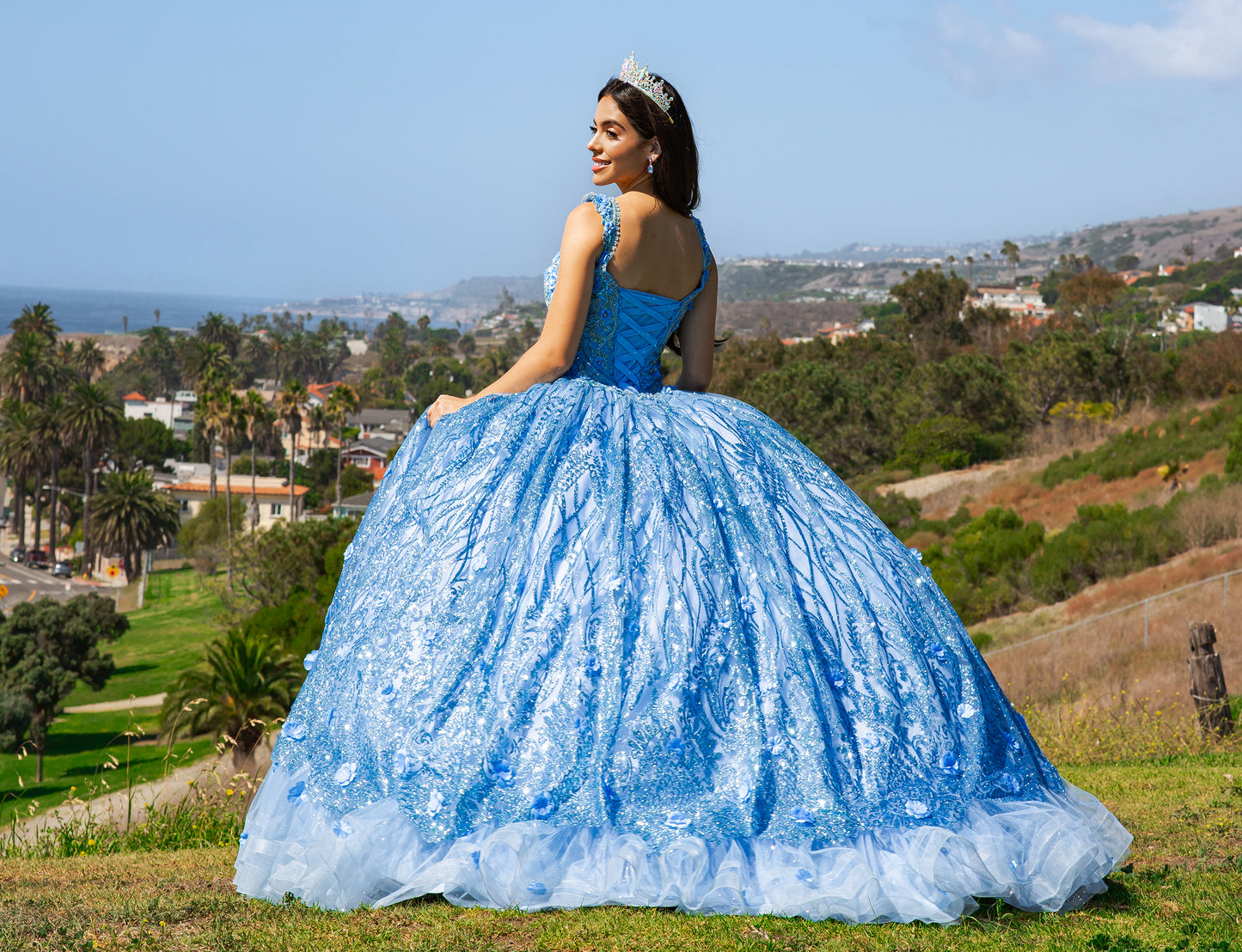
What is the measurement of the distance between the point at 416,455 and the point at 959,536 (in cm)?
2336

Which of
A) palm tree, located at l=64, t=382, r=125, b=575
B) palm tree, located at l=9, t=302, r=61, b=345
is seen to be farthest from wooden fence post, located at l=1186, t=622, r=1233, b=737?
palm tree, located at l=9, t=302, r=61, b=345

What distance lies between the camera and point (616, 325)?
14.5 ft

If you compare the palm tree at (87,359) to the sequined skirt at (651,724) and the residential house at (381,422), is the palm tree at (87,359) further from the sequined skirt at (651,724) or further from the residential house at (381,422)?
the sequined skirt at (651,724)

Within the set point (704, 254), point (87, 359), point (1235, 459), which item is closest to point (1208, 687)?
point (704, 254)

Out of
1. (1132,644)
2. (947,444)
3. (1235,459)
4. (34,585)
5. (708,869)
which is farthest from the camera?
(34,585)

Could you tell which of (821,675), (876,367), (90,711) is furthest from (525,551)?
(876,367)

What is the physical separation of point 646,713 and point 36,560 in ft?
262

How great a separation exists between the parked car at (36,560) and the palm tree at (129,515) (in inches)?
568

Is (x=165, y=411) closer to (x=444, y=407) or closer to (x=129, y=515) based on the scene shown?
(x=129, y=515)

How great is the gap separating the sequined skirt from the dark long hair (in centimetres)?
121

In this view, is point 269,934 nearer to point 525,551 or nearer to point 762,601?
point 525,551

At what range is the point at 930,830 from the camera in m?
3.18

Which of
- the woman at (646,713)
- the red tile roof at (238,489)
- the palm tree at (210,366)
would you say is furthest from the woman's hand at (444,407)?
the red tile roof at (238,489)

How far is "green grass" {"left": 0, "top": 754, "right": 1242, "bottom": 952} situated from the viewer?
116 inches
